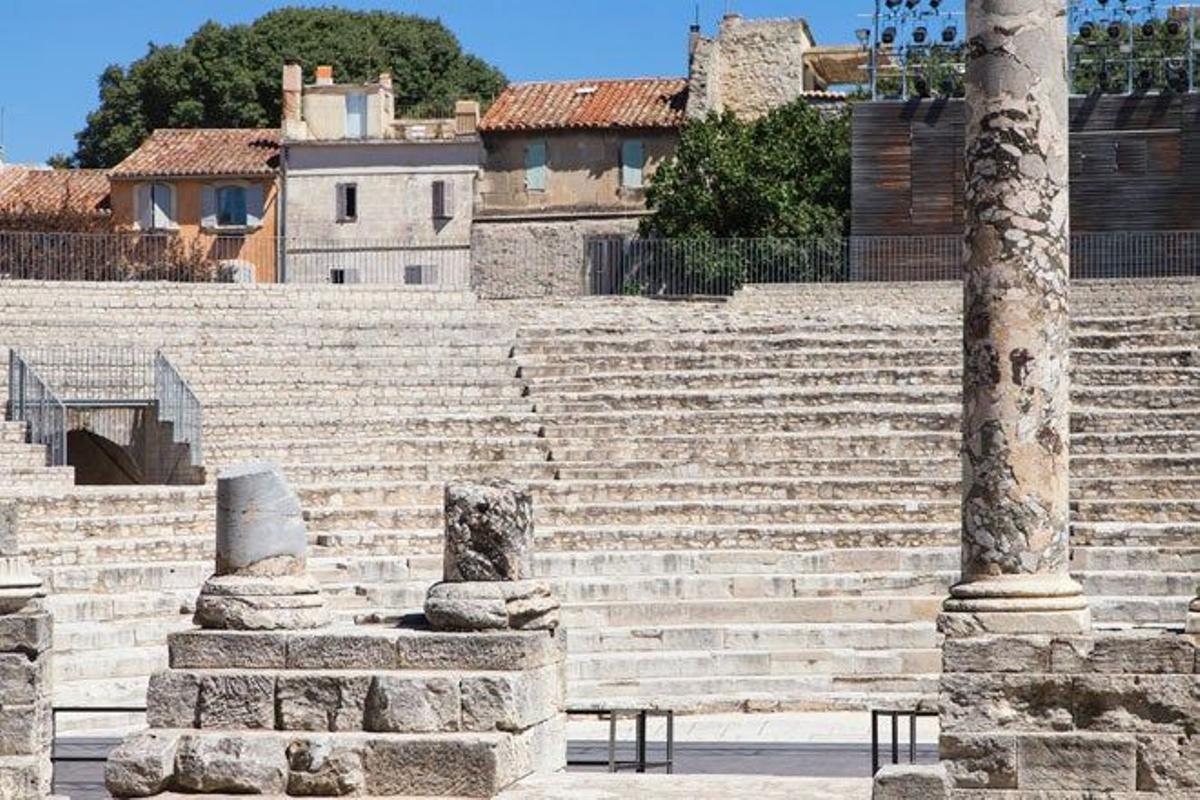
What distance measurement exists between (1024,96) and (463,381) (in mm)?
17676

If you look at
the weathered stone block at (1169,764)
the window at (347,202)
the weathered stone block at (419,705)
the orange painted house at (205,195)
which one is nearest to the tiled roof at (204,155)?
the orange painted house at (205,195)

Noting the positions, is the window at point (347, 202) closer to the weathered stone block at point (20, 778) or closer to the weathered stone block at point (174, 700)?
the weathered stone block at point (174, 700)

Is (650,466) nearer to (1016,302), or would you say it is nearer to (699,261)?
(1016,302)

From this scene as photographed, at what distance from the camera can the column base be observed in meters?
14.9

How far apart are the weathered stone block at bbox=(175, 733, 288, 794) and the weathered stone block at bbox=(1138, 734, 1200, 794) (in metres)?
4.90

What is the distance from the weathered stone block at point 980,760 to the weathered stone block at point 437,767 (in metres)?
2.55

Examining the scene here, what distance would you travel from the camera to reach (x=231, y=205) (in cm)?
5825

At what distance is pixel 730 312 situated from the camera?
36.8 m

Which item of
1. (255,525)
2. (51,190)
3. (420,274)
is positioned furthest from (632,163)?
(255,525)

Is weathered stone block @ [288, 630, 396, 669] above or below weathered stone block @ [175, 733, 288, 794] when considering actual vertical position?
above

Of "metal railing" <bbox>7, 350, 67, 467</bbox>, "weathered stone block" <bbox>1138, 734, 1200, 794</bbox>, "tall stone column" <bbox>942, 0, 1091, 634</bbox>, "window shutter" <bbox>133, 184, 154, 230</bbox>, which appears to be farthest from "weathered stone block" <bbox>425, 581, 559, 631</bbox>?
"window shutter" <bbox>133, 184, 154, 230</bbox>

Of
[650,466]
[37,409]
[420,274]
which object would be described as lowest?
[650,466]

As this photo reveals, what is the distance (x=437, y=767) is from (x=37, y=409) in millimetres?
15817

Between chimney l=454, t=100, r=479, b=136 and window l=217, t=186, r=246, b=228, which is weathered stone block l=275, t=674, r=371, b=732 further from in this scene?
window l=217, t=186, r=246, b=228
